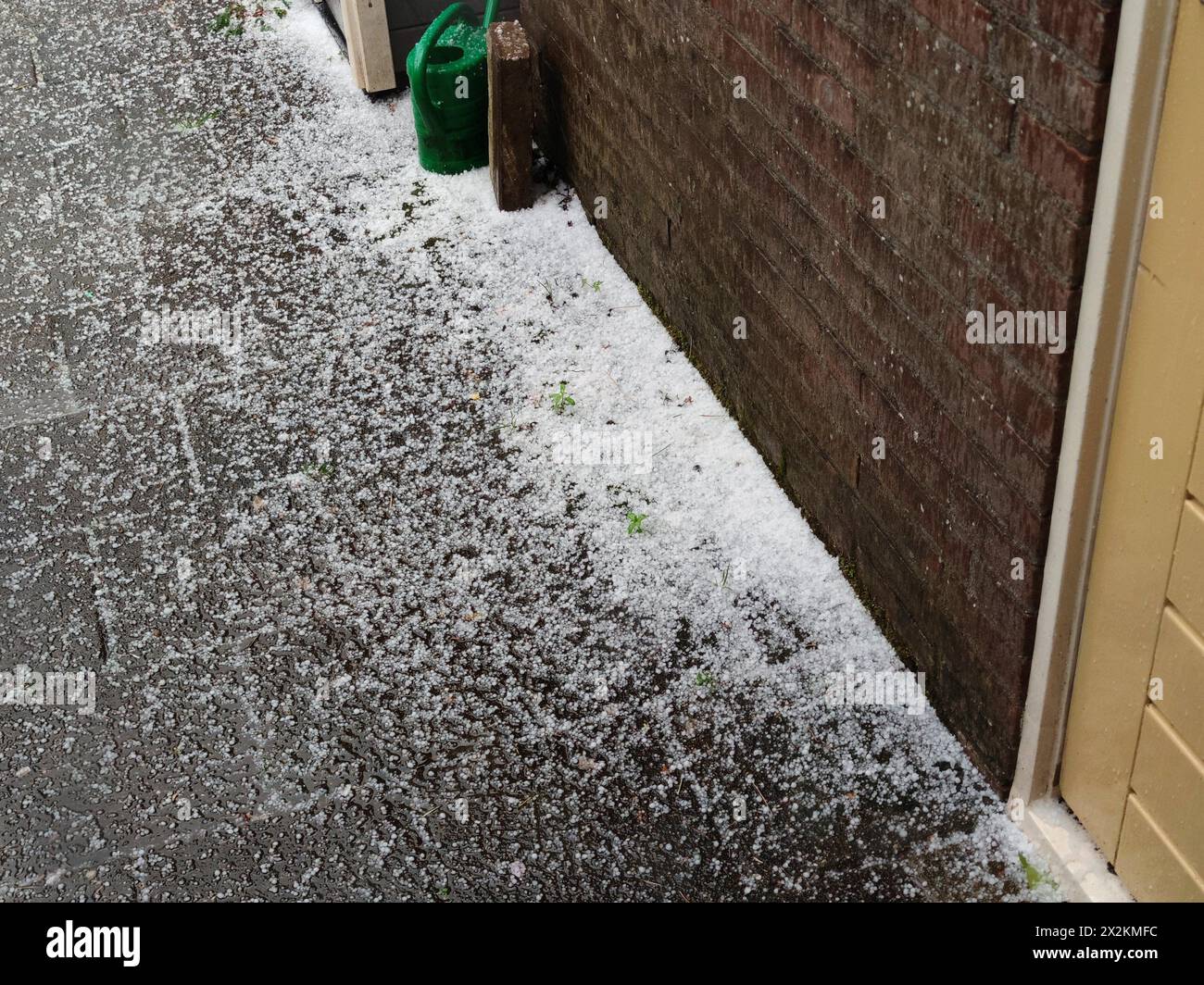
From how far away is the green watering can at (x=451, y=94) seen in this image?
533cm

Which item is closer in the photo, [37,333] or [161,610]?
[161,610]

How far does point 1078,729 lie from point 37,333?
3.81 metres

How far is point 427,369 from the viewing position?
450cm

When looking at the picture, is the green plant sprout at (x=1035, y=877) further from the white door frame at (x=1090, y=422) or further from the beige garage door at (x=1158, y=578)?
the beige garage door at (x=1158, y=578)

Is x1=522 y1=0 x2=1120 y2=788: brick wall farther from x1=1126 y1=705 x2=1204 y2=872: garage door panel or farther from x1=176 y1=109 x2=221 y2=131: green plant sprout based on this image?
x1=176 y1=109 x2=221 y2=131: green plant sprout

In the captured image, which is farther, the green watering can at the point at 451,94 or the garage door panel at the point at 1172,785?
Result: the green watering can at the point at 451,94

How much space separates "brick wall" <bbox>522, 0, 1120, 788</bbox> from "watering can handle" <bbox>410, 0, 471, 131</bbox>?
3.86 ft

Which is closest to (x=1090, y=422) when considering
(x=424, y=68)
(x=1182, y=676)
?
(x=1182, y=676)

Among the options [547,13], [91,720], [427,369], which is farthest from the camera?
[547,13]

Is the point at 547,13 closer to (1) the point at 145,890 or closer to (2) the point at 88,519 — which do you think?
(2) the point at 88,519

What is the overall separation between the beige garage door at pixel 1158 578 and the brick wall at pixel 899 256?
126 millimetres

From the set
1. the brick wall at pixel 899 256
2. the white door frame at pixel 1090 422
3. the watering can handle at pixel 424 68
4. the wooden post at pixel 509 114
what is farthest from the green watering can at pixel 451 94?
the white door frame at pixel 1090 422

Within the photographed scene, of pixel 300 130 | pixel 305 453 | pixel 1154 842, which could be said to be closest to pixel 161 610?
pixel 305 453

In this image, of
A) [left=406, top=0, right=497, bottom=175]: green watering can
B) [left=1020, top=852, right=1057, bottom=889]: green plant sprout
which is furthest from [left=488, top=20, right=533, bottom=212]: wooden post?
[left=1020, top=852, right=1057, bottom=889]: green plant sprout
